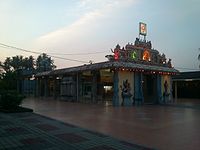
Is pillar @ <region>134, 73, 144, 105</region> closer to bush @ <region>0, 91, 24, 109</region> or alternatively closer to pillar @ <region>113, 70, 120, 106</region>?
pillar @ <region>113, 70, 120, 106</region>

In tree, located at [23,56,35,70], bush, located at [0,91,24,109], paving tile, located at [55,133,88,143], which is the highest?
tree, located at [23,56,35,70]

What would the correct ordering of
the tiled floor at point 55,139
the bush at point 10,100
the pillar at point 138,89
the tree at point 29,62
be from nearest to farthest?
the tiled floor at point 55,139, the bush at point 10,100, the pillar at point 138,89, the tree at point 29,62

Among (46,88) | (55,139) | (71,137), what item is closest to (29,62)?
(46,88)

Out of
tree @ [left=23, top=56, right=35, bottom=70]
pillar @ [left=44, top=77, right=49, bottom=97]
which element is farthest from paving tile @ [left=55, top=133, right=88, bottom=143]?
tree @ [left=23, top=56, right=35, bottom=70]

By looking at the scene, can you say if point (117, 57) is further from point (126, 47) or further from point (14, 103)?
point (14, 103)

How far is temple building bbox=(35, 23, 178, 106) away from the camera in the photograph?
22.4 m

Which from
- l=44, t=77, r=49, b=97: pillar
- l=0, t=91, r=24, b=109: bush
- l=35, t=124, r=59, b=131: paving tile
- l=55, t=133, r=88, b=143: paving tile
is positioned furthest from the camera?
l=44, t=77, r=49, b=97: pillar

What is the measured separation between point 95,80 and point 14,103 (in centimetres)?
1058

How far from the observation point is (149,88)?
27.5 meters

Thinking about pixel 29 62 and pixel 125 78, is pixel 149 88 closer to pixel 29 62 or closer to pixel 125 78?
pixel 125 78

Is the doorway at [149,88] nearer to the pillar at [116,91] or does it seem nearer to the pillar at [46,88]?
the pillar at [116,91]

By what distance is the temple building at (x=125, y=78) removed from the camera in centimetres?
2244

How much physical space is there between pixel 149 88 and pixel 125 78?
565cm

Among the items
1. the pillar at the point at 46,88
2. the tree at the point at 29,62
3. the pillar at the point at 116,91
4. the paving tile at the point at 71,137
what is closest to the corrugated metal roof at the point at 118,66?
the pillar at the point at 116,91
